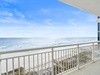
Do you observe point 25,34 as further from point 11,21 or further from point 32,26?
point 11,21

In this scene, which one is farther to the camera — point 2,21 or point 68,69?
point 2,21

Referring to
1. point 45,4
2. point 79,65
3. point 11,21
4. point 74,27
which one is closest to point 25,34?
point 11,21

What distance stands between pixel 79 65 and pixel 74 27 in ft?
51.8

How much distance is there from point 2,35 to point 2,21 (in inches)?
85.0

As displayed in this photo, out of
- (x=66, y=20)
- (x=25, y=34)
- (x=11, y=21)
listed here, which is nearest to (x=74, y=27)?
(x=66, y=20)

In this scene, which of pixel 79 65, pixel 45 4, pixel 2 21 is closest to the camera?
pixel 79 65

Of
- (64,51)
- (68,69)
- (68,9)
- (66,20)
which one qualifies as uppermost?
(68,9)

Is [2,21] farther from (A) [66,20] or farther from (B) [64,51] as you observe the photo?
(B) [64,51]

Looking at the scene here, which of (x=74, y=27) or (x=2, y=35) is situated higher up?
(x=74, y=27)

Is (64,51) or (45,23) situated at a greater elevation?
(45,23)

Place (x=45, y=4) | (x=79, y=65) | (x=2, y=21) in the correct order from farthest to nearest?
(x=45, y=4) → (x=2, y=21) → (x=79, y=65)

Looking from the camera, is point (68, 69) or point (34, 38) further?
point (34, 38)

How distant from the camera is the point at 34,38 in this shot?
59.5ft

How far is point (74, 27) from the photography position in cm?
1875
